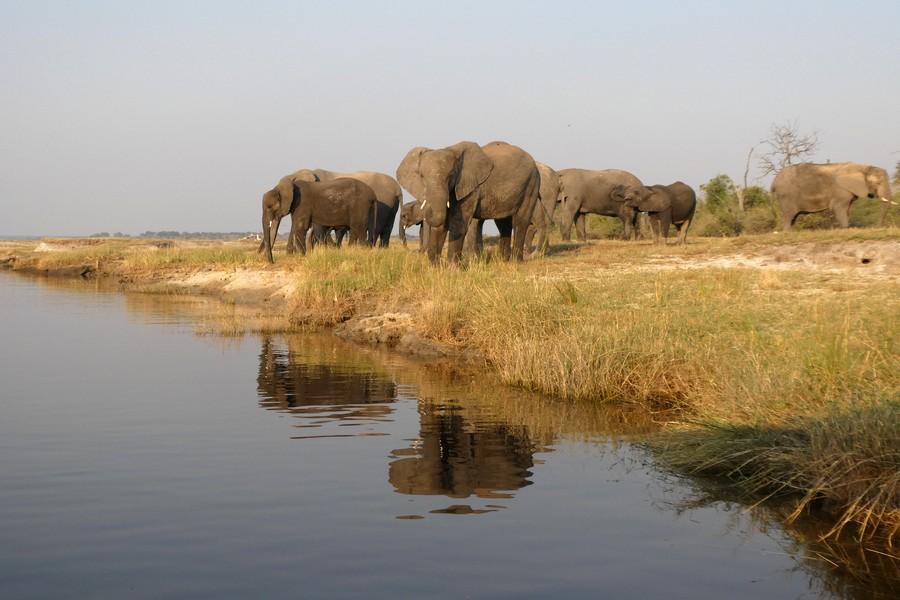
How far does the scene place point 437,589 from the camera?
5.00 m

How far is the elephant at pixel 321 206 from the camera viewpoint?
24.6 m

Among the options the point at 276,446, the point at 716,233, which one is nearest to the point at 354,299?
the point at 276,446

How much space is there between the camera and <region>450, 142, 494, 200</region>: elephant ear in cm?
1883

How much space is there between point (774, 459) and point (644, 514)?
0.93 m

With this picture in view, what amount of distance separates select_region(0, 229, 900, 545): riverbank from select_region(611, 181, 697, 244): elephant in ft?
15.8

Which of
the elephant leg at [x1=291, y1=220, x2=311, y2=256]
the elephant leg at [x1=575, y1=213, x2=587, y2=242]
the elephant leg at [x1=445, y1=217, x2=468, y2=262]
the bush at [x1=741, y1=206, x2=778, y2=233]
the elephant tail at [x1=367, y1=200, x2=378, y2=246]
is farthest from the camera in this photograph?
the elephant leg at [x1=575, y1=213, x2=587, y2=242]

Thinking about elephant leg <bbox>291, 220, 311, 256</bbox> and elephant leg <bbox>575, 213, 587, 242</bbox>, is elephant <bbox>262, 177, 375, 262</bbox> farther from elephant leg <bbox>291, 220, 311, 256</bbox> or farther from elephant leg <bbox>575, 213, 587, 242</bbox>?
elephant leg <bbox>575, 213, 587, 242</bbox>

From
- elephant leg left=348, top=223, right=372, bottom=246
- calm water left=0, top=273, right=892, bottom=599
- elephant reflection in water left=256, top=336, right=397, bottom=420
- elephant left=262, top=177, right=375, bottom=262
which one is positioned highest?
elephant left=262, top=177, right=375, bottom=262

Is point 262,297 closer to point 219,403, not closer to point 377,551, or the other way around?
point 219,403

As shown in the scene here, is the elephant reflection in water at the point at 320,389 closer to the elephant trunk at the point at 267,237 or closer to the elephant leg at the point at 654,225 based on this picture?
the elephant trunk at the point at 267,237

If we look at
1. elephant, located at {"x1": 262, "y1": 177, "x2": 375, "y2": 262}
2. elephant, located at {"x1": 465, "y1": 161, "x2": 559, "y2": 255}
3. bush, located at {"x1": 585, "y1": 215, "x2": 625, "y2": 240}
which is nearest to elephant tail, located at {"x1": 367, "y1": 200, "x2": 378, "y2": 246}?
elephant, located at {"x1": 262, "y1": 177, "x2": 375, "y2": 262}

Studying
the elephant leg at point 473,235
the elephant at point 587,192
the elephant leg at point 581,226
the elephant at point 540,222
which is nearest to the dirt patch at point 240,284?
the elephant at point 540,222

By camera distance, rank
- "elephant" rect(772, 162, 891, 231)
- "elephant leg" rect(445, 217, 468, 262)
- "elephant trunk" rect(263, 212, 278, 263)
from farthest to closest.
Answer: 1. "elephant" rect(772, 162, 891, 231)
2. "elephant trunk" rect(263, 212, 278, 263)
3. "elephant leg" rect(445, 217, 468, 262)

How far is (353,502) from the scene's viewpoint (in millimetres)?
6465
